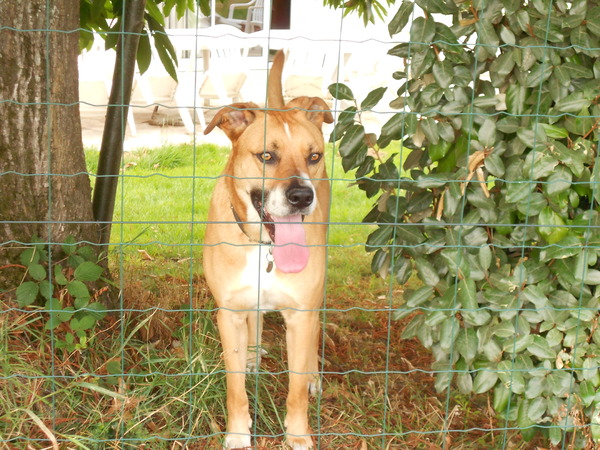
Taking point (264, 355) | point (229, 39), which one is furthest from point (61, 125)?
point (229, 39)

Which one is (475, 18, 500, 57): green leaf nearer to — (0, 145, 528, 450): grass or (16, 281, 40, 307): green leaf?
(0, 145, 528, 450): grass

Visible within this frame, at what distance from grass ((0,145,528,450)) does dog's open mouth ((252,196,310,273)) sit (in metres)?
0.24

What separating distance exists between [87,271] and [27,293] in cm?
25

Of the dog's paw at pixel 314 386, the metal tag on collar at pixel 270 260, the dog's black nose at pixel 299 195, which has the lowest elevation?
the dog's paw at pixel 314 386

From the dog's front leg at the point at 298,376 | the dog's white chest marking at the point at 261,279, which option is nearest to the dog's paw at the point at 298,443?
the dog's front leg at the point at 298,376

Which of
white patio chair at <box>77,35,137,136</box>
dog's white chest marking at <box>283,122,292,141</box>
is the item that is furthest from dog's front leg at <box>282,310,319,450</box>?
white patio chair at <box>77,35,137,136</box>

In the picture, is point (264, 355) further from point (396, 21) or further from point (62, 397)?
point (396, 21)

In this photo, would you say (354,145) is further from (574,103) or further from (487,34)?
(574,103)

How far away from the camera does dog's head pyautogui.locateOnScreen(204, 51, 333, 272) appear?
8.92 feet

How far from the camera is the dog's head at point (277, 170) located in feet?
8.92

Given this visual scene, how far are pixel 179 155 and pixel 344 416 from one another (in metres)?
4.20

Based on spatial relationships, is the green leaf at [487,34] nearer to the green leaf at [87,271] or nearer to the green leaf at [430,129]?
the green leaf at [430,129]

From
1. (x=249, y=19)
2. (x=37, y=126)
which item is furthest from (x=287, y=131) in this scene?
(x=249, y=19)

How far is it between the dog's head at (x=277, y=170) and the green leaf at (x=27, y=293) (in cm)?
87
